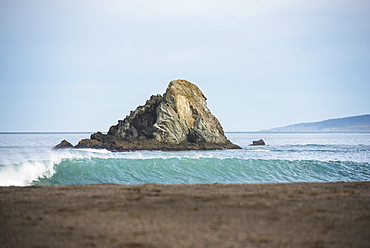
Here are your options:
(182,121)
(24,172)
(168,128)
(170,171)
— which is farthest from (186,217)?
(182,121)

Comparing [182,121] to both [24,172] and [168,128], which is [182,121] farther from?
[24,172]

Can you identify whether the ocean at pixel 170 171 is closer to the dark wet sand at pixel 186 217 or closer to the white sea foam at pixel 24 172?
the white sea foam at pixel 24 172

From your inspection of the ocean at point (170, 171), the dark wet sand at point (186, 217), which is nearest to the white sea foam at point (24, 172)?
the ocean at point (170, 171)

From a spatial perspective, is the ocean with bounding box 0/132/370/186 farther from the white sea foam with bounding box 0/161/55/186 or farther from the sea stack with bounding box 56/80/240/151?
the sea stack with bounding box 56/80/240/151

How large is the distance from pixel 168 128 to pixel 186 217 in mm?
45403

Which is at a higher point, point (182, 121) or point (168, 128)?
point (182, 121)

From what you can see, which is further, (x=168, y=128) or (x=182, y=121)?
(x=182, y=121)

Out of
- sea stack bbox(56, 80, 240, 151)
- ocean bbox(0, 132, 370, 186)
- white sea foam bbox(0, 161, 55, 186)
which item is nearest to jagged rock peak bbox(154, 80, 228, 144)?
sea stack bbox(56, 80, 240, 151)

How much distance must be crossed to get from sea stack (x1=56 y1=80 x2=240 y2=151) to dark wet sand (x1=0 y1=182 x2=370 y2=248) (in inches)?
1576

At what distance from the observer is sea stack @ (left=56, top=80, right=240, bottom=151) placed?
5107 cm

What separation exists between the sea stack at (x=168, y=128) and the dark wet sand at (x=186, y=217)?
40020 millimetres

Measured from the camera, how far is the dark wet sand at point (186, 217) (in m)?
5.38

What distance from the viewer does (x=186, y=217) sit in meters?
6.56

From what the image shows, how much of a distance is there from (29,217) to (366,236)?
5128 millimetres
